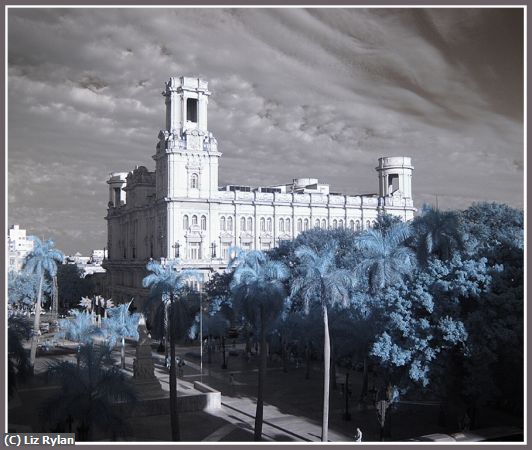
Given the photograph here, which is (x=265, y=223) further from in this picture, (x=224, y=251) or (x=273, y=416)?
(x=273, y=416)

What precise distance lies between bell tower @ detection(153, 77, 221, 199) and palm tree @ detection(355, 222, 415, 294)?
4266 centimetres

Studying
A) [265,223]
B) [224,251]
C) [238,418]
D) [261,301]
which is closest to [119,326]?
[238,418]

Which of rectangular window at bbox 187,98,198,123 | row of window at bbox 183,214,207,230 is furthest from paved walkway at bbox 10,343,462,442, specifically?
rectangular window at bbox 187,98,198,123

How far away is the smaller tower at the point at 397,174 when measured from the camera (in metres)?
99.8

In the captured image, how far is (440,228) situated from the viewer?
36.0 meters

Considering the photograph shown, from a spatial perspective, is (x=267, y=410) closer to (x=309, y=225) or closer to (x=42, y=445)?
(x=42, y=445)

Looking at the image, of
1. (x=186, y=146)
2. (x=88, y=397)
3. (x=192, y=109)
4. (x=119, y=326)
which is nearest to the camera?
(x=88, y=397)

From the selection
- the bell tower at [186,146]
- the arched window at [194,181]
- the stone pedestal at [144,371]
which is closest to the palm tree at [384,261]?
the stone pedestal at [144,371]

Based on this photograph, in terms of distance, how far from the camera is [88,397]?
2605cm

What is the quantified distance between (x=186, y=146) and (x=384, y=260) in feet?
154

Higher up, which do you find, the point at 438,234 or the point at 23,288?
the point at 438,234

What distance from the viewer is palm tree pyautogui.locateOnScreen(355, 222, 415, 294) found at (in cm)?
3434

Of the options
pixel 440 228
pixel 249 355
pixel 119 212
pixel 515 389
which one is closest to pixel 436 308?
pixel 515 389

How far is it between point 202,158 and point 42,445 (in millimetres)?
57352
